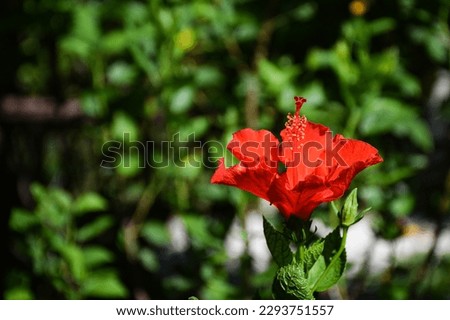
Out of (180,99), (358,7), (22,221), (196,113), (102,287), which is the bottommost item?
(102,287)

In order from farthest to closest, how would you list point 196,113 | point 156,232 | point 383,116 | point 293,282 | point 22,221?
point 196,113, point 156,232, point 22,221, point 383,116, point 293,282

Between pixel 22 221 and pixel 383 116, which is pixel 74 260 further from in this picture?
pixel 383 116

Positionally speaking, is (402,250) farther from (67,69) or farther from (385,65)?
(67,69)

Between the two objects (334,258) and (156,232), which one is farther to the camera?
(156,232)

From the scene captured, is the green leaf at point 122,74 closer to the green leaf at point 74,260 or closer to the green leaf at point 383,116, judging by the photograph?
the green leaf at point 74,260

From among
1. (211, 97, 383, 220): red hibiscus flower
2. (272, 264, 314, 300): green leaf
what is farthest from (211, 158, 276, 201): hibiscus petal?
(272, 264, 314, 300): green leaf

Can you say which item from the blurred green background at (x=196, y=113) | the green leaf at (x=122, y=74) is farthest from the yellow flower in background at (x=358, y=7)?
the green leaf at (x=122, y=74)

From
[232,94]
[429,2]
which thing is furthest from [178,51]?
[429,2]

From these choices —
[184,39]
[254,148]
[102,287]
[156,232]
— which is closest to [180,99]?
[184,39]
